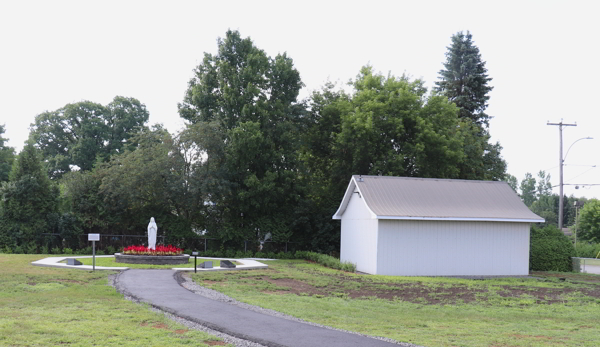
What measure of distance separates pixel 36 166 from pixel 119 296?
1939cm

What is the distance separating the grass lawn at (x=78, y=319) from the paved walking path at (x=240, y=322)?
0.50 m

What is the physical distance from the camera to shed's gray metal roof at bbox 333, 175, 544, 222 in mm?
23984

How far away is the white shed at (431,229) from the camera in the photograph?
23.4 m

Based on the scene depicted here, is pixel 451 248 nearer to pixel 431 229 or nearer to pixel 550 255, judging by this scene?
pixel 431 229

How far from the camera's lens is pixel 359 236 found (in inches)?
985

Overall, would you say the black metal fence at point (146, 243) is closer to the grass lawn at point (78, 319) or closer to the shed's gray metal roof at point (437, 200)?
the shed's gray metal roof at point (437, 200)

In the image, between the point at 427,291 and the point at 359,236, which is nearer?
the point at 427,291

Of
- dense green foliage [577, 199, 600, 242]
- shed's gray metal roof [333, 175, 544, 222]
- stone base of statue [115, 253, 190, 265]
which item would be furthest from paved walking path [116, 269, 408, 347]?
dense green foliage [577, 199, 600, 242]

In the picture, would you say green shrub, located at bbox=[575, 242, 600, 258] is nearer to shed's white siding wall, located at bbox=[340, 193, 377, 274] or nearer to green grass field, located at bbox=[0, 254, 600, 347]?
green grass field, located at bbox=[0, 254, 600, 347]

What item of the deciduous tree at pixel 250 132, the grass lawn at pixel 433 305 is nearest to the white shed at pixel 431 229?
the grass lawn at pixel 433 305

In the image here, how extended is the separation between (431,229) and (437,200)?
196cm

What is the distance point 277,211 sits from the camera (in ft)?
106

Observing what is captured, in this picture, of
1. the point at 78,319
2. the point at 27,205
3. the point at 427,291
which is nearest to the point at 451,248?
the point at 427,291

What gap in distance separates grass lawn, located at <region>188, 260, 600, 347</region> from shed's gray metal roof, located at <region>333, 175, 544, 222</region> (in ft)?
11.7
